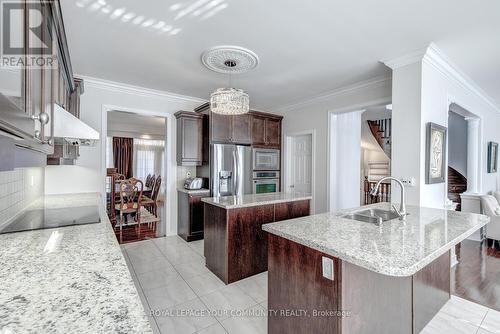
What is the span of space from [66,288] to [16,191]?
1665 millimetres

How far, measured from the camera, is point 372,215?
87.5 inches

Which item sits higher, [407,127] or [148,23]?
[148,23]

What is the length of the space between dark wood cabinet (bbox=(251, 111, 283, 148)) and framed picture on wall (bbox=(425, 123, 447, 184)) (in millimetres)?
2803

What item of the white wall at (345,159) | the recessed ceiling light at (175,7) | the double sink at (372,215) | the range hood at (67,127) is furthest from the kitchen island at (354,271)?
the white wall at (345,159)

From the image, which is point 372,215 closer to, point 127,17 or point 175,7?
point 175,7

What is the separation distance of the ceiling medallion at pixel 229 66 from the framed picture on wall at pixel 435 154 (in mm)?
2121

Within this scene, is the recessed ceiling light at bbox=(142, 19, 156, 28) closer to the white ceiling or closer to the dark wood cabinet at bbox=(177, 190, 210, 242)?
the white ceiling

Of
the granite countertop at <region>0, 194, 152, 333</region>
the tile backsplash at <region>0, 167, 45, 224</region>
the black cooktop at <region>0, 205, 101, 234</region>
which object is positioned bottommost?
the granite countertop at <region>0, 194, 152, 333</region>

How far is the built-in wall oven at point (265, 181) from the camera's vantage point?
15.5 feet

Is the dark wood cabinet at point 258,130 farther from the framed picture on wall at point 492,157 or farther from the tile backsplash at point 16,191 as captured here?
the framed picture on wall at point 492,157

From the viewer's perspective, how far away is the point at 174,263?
10.4 ft

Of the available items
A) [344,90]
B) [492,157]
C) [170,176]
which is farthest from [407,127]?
[492,157]

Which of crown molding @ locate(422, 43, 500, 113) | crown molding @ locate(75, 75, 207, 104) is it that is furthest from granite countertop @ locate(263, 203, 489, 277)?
crown molding @ locate(75, 75, 207, 104)

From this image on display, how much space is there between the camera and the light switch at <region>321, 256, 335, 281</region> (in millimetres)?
1302
